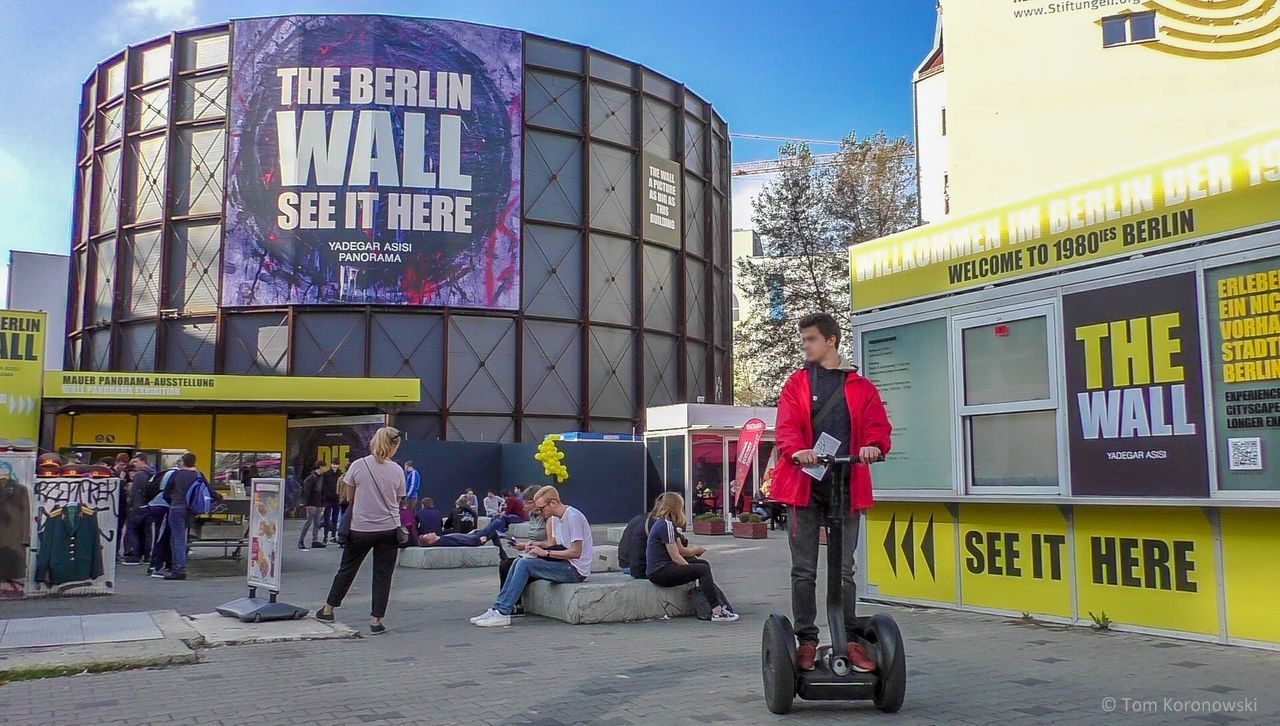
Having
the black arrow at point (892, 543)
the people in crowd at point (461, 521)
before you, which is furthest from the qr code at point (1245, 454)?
the people in crowd at point (461, 521)

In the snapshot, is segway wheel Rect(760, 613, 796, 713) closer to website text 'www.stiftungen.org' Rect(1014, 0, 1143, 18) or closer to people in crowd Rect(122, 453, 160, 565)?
people in crowd Rect(122, 453, 160, 565)

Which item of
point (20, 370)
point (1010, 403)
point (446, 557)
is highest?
point (20, 370)

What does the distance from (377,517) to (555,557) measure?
1.96 meters

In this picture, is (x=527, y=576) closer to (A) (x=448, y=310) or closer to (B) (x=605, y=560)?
(B) (x=605, y=560)

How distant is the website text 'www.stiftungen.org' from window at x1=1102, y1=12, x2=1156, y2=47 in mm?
248

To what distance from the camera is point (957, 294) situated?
381 inches

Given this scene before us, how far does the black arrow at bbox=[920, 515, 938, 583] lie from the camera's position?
9.85 metres

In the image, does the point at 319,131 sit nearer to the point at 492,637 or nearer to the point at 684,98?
the point at 684,98

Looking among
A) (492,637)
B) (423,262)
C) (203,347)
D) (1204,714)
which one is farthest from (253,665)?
(203,347)

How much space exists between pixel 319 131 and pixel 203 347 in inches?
331

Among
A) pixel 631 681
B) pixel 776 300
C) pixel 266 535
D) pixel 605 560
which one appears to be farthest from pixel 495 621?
pixel 776 300

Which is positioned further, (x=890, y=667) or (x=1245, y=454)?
(x=1245, y=454)

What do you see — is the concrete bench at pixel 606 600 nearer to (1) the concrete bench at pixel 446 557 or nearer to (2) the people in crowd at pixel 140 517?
(1) the concrete bench at pixel 446 557

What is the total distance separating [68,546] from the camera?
11656mm
